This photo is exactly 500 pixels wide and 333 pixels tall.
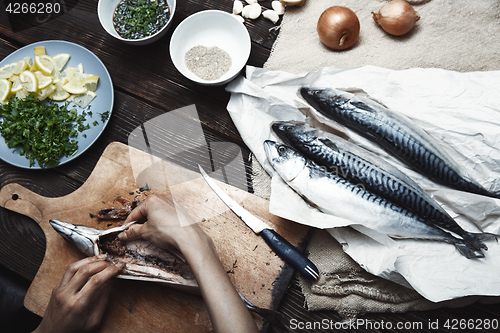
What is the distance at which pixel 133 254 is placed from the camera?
4.23ft

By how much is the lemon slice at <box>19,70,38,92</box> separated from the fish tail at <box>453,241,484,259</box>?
6.76 feet

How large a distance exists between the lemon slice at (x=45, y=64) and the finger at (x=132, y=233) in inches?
35.5

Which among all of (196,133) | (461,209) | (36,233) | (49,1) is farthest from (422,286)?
(49,1)

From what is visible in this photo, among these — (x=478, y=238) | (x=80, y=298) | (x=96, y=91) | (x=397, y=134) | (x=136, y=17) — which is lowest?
(x=80, y=298)

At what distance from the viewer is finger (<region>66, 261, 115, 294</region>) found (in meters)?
1.18

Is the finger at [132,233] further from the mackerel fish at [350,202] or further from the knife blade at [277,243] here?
the mackerel fish at [350,202]

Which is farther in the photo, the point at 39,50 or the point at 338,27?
the point at 39,50

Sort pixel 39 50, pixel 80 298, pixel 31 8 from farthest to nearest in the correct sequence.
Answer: pixel 31 8 < pixel 39 50 < pixel 80 298

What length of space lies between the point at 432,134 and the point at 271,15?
38.4 inches

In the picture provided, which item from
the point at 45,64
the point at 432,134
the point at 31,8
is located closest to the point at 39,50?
the point at 45,64

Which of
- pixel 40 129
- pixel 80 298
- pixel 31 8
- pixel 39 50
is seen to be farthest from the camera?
pixel 31 8

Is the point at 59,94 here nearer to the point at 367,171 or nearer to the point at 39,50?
the point at 39,50

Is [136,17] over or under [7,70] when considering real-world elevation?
over

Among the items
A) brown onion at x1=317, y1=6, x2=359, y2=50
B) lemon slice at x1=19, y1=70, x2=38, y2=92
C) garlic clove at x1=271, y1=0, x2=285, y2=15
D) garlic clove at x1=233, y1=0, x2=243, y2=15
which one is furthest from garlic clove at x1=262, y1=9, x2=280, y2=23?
lemon slice at x1=19, y1=70, x2=38, y2=92
